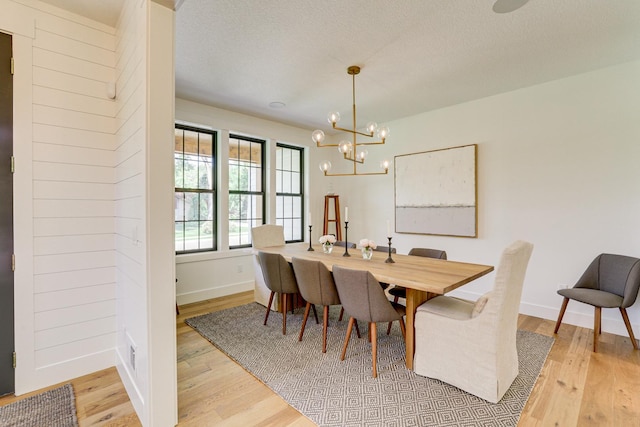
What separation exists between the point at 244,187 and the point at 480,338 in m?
3.69

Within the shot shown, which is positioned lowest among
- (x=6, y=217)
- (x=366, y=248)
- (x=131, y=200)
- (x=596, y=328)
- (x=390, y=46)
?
(x=596, y=328)

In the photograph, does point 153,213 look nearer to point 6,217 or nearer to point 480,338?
point 6,217

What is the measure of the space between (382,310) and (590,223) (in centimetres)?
260

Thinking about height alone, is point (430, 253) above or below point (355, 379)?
above

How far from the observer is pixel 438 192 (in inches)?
163

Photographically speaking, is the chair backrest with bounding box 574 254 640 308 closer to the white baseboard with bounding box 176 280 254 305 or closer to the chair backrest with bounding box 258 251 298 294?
the chair backrest with bounding box 258 251 298 294

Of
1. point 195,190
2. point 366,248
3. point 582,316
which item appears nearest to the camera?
point 366,248

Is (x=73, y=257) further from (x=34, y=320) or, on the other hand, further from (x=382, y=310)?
(x=382, y=310)

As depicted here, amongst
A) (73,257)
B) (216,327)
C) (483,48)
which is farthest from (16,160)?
(483,48)

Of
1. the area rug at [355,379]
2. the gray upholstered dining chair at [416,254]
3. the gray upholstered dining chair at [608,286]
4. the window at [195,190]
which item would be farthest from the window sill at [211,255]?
the gray upholstered dining chair at [608,286]

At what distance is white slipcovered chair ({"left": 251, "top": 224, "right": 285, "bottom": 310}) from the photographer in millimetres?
3708

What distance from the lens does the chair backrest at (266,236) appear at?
3.74 meters

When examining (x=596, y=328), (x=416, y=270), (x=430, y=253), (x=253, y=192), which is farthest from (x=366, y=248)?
(x=253, y=192)

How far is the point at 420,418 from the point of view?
5.78ft
